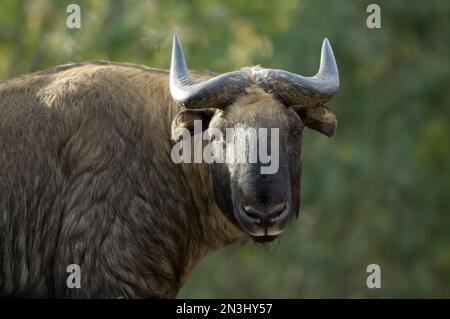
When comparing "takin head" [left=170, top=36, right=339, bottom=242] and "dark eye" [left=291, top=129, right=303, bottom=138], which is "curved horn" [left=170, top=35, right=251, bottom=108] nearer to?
"takin head" [left=170, top=36, right=339, bottom=242]

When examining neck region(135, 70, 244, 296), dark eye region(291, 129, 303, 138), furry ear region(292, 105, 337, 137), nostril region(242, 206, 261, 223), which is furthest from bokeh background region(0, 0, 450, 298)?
nostril region(242, 206, 261, 223)

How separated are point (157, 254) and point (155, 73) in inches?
65.7

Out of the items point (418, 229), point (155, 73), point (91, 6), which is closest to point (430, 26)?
point (418, 229)

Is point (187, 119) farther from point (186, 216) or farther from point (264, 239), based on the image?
point (264, 239)

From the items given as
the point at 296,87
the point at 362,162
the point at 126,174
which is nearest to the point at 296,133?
the point at 296,87

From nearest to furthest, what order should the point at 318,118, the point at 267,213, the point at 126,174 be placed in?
the point at 267,213, the point at 126,174, the point at 318,118

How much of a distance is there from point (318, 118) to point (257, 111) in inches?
27.4

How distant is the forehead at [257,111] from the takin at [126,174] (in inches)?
0.4

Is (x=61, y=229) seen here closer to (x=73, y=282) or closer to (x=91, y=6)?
(x=73, y=282)

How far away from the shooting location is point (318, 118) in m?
10.1

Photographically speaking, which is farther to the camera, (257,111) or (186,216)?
(186,216)

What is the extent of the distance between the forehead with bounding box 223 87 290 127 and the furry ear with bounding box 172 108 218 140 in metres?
0.21

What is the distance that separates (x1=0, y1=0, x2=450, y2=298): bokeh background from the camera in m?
26.7

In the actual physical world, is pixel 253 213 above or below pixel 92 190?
below
